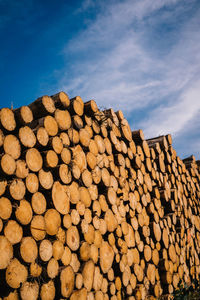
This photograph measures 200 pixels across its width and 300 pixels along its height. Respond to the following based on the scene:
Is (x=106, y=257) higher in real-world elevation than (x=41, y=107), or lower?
lower

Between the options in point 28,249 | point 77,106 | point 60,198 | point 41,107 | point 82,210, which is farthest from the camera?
point 77,106

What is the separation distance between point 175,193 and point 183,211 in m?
0.56

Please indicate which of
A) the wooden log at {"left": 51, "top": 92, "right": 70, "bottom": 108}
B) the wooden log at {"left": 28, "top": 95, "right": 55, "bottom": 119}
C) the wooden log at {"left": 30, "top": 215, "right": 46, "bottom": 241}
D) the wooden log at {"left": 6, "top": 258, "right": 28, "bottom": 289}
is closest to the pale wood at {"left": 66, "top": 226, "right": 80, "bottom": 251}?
the wooden log at {"left": 30, "top": 215, "right": 46, "bottom": 241}

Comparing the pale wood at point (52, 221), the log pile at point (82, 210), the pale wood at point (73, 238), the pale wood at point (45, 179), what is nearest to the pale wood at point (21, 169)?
the log pile at point (82, 210)

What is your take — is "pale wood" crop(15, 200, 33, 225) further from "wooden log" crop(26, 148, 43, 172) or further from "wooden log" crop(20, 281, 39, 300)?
"wooden log" crop(20, 281, 39, 300)

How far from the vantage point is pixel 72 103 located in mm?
3523

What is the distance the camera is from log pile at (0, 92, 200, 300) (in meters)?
2.39

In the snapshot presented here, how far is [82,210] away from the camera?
312cm

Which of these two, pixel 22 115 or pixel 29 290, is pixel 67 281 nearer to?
pixel 29 290

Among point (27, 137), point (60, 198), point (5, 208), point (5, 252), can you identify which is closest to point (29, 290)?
point (5, 252)

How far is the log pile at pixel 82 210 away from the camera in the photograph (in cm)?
239

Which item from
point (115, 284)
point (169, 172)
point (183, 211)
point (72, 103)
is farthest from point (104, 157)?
point (183, 211)

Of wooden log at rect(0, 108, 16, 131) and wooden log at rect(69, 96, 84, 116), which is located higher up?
wooden log at rect(69, 96, 84, 116)

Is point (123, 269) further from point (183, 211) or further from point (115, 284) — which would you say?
point (183, 211)
